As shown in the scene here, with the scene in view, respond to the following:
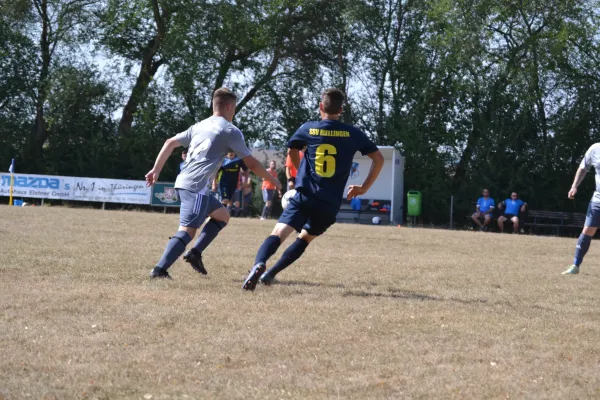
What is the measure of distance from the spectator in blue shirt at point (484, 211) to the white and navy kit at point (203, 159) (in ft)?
62.9

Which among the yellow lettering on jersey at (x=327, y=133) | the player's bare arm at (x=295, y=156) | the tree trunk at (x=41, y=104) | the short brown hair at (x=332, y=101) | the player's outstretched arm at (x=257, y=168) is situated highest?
the tree trunk at (x=41, y=104)

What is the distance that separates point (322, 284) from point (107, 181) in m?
22.1

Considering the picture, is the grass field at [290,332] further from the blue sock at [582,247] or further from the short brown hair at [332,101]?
the short brown hair at [332,101]

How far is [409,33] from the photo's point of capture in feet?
102

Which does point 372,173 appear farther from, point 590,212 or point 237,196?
point 237,196

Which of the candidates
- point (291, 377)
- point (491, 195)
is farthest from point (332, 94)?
point (491, 195)

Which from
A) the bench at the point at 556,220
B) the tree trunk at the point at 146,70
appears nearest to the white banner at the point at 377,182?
the bench at the point at 556,220

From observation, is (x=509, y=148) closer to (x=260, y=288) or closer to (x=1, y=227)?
(x=1, y=227)

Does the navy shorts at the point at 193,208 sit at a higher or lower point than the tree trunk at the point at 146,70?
lower

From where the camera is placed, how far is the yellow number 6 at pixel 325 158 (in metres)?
6.96

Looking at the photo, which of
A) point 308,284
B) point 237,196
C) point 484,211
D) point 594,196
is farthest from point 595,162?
point 237,196

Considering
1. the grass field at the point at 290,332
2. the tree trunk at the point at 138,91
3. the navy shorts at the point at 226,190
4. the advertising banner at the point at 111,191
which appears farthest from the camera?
the tree trunk at the point at 138,91

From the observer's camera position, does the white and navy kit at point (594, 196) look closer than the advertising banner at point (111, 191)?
Yes

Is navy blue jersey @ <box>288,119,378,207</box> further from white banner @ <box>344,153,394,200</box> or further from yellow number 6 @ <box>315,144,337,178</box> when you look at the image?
white banner @ <box>344,153,394,200</box>
